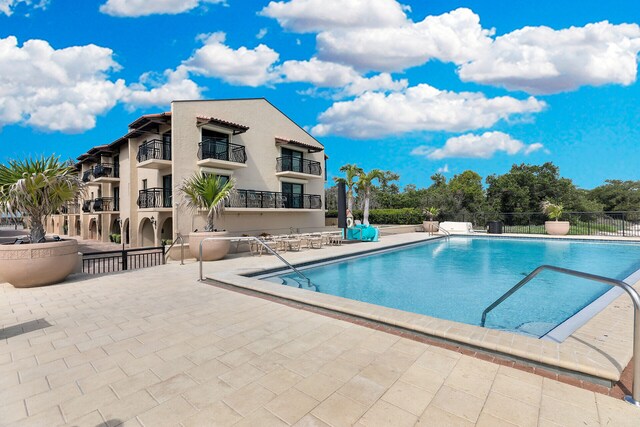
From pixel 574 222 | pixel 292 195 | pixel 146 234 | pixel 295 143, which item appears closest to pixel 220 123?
pixel 295 143

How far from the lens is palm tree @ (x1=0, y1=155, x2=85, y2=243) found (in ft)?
22.1

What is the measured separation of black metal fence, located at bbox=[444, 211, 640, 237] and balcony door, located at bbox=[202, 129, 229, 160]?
A: 1934 centimetres

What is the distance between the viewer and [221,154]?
1605cm

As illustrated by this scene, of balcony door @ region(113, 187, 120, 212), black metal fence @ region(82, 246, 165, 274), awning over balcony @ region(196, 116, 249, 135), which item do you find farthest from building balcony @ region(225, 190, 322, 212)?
balcony door @ region(113, 187, 120, 212)

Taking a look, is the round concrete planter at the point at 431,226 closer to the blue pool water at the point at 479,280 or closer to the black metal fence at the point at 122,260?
the blue pool water at the point at 479,280

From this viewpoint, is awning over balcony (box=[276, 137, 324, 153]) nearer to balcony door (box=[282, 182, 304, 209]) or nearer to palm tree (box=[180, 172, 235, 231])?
balcony door (box=[282, 182, 304, 209])

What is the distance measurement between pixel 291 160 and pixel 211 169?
5817mm

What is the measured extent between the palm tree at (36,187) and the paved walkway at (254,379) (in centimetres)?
317

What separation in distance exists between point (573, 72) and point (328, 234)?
883 inches

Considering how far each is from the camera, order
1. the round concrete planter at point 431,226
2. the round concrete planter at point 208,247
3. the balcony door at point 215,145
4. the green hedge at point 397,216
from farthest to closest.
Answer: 1. the green hedge at point 397,216
2. the round concrete planter at point 431,226
3. the balcony door at point 215,145
4. the round concrete planter at point 208,247

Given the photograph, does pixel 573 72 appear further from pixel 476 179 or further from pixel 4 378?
pixel 4 378

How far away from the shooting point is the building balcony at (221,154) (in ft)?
49.6

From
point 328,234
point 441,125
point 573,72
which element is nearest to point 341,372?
point 328,234

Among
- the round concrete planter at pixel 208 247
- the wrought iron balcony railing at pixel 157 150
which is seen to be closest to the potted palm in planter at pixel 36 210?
the round concrete planter at pixel 208 247
